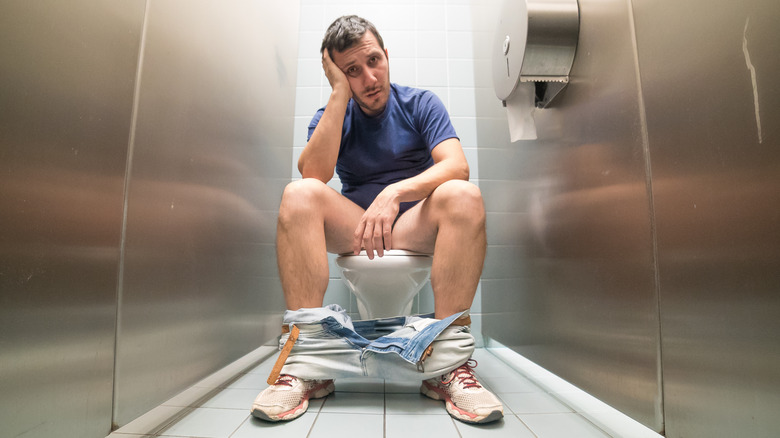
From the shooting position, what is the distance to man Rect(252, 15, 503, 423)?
804mm

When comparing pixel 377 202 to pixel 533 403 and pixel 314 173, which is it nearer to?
pixel 314 173

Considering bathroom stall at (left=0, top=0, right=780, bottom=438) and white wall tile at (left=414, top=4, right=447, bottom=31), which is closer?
bathroom stall at (left=0, top=0, right=780, bottom=438)

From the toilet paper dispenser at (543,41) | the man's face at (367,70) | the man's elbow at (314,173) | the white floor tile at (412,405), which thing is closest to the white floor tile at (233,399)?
the white floor tile at (412,405)

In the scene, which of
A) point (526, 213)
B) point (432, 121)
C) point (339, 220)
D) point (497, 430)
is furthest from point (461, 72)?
point (497, 430)

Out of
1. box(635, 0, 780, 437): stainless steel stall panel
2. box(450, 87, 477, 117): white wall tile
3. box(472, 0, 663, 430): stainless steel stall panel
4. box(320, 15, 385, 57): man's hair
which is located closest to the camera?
box(635, 0, 780, 437): stainless steel stall panel

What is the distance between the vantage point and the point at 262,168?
131cm

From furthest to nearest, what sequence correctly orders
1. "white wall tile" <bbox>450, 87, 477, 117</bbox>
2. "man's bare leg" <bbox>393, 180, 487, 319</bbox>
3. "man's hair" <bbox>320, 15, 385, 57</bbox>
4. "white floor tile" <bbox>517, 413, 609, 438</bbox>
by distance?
1. "white wall tile" <bbox>450, 87, 477, 117</bbox>
2. "man's hair" <bbox>320, 15, 385, 57</bbox>
3. "man's bare leg" <bbox>393, 180, 487, 319</bbox>
4. "white floor tile" <bbox>517, 413, 609, 438</bbox>

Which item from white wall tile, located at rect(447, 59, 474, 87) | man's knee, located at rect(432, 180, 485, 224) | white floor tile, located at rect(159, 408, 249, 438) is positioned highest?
white wall tile, located at rect(447, 59, 474, 87)

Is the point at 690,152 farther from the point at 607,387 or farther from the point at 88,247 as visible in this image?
the point at 88,247

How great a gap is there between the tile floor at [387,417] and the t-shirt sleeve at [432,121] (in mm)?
690

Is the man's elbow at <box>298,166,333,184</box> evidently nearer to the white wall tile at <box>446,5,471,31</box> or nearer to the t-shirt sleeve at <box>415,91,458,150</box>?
the t-shirt sleeve at <box>415,91,458,150</box>

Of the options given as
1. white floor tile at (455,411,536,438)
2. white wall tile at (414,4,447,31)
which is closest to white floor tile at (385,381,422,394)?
white floor tile at (455,411,536,438)

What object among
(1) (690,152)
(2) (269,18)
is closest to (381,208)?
(1) (690,152)

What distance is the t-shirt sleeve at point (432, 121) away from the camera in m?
1.05
